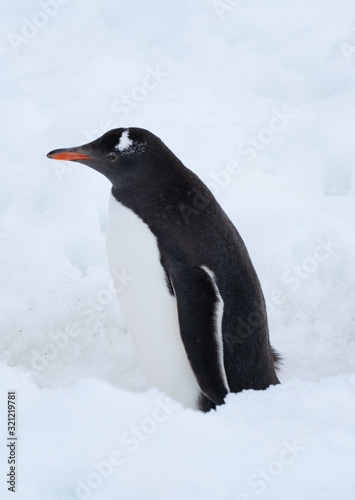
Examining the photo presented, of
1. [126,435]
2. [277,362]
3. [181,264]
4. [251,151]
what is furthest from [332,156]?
[126,435]

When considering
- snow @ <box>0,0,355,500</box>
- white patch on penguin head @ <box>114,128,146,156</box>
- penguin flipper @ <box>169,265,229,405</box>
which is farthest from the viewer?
white patch on penguin head @ <box>114,128,146,156</box>

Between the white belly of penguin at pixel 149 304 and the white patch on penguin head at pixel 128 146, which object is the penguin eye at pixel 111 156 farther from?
the white belly of penguin at pixel 149 304

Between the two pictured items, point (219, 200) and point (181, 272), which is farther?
point (219, 200)

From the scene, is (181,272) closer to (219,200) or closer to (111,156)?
(111,156)

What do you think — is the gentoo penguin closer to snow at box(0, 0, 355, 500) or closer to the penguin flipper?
the penguin flipper

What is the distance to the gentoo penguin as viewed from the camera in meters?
2.02

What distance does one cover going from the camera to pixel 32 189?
3297 mm

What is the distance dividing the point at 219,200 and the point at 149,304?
1342mm

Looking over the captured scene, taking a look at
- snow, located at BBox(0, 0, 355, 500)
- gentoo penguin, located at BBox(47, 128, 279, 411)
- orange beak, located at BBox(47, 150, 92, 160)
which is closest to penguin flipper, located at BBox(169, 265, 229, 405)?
gentoo penguin, located at BBox(47, 128, 279, 411)

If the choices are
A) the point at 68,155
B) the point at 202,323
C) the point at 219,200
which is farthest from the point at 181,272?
the point at 219,200

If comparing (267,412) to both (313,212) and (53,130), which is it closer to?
(313,212)

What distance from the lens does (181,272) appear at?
2.02 m

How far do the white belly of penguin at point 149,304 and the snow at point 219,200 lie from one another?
0.36m

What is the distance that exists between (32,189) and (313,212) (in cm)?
140
